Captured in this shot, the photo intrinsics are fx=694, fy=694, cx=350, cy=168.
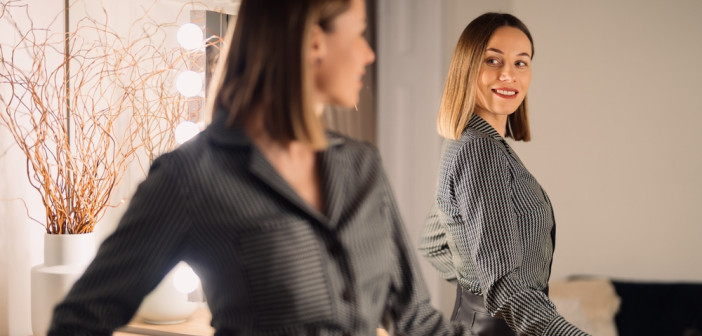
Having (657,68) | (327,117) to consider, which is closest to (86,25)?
(327,117)

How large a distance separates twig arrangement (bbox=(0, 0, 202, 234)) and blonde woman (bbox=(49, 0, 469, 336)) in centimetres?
108

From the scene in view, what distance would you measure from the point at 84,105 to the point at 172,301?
55cm

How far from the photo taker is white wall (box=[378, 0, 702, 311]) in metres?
3.08

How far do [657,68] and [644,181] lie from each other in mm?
508

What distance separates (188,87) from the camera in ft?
6.18

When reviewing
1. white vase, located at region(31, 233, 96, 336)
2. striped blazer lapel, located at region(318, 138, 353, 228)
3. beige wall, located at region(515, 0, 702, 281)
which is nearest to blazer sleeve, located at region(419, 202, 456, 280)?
striped blazer lapel, located at region(318, 138, 353, 228)

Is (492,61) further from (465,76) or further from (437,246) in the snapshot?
(437,246)

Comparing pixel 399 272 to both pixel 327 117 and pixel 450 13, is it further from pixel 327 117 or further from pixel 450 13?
pixel 450 13

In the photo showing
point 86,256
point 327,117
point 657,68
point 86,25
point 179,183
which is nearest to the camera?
point 179,183

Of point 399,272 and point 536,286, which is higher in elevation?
point 399,272

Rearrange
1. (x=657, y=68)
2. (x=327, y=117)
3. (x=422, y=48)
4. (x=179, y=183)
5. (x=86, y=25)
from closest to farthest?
(x=179, y=183) < (x=86, y=25) < (x=327, y=117) < (x=422, y=48) < (x=657, y=68)

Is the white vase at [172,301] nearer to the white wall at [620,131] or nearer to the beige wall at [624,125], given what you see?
the white wall at [620,131]

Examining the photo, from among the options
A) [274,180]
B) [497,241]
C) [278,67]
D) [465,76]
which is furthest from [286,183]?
[465,76]

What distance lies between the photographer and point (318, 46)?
738 millimetres
